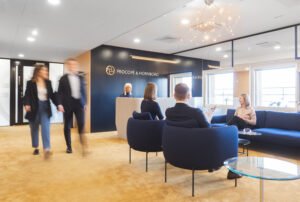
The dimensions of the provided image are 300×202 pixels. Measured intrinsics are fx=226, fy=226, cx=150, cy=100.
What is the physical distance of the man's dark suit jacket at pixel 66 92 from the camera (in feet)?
11.7

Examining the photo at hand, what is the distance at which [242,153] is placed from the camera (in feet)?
14.5

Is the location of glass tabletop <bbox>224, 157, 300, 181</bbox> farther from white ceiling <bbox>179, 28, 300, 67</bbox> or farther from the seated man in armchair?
white ceiling <bbox>179, 28, 300, 67</bbox>

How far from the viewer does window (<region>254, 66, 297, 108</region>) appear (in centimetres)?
555

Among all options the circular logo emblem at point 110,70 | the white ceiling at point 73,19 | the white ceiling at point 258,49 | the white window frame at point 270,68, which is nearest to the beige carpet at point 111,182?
the white window frame at point 270,68

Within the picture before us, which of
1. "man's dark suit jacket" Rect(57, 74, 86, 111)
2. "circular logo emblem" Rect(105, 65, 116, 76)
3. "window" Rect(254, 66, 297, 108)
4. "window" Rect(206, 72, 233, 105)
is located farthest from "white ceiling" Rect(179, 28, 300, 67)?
"man's dark suit jacket" Rect(57, 74, 86, 111)

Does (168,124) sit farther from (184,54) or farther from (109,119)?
(184,54)

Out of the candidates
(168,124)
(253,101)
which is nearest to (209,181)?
(168,124)

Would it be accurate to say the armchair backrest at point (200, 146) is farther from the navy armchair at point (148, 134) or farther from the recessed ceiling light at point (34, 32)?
the recessed ceiling light at point (34, 32)

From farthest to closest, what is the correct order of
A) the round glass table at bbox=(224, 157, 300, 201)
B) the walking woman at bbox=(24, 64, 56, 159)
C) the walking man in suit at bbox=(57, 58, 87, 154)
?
the walking man in suit at bbox=(57, 58, 87, 154) < the walking woman at bbox=(24, 64, 56, 159) < the round glass table at bbox=(224, 157, 300, 201)

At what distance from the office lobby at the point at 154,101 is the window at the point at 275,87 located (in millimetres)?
27

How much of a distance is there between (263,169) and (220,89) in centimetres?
528

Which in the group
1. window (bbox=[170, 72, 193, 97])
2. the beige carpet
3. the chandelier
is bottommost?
the beige carpet

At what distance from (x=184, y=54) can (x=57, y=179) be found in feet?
21.8

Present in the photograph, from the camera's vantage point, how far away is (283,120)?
15.9 feet
